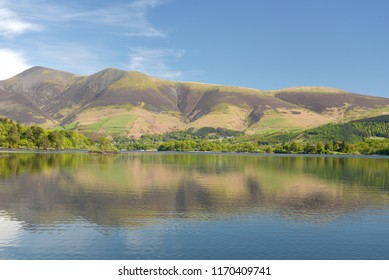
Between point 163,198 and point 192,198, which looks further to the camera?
point 192,198

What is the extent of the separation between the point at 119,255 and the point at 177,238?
675 cm

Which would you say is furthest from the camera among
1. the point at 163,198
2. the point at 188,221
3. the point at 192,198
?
the point at 192,198

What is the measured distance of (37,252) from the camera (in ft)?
113

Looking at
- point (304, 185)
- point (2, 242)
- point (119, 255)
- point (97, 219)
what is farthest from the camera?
point (304, 185)

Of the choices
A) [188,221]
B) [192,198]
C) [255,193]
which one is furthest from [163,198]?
[188,221]

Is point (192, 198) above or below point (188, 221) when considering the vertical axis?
above

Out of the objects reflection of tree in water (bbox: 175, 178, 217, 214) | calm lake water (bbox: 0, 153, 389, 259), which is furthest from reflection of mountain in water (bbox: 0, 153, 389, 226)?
calm lake water (bbox: 0, 153, 389, 259)

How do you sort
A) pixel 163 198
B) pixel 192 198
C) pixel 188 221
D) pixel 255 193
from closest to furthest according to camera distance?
pixel 188 221
pixel 163 198
pixel 192 198
pixel 255 193

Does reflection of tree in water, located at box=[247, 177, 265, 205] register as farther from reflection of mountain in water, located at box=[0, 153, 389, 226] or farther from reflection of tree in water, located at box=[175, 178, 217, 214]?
reflection of tree in water, located at box=[175, 178, 217, 214]

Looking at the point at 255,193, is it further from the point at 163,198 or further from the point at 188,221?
the point at 188,221
